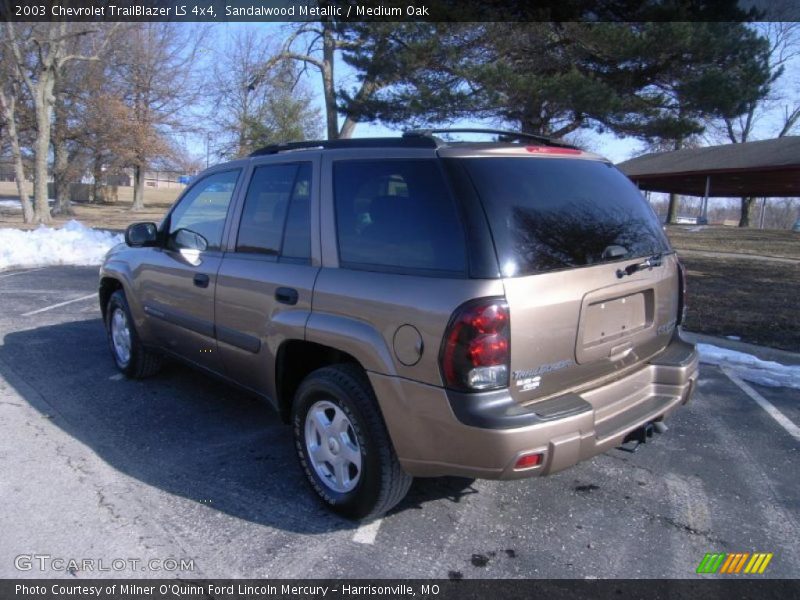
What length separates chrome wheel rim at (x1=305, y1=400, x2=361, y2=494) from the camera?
2994mm

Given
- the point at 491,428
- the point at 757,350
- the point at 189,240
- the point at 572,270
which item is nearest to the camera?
the point at 491,428

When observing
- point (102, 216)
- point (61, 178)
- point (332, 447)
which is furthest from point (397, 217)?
point (61, 178)

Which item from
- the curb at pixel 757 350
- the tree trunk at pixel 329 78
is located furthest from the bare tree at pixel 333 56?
the curb at pixel 757 350

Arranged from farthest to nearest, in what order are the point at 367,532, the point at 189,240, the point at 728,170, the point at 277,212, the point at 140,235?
the point at 728,170
the point at 140,235
the point at 189,240
the point at 277,212
the point at 367,532

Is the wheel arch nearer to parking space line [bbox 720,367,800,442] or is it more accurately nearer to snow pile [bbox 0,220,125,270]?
parking space line [bbox 720,367,800,442]

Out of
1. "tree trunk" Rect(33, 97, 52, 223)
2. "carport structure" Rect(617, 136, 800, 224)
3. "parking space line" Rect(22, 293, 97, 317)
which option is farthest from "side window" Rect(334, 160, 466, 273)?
"tree trunk" Rect(33, 97, 52, 223)

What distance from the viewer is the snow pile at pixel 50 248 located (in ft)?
38.2

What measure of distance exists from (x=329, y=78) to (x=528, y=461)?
21765 mm

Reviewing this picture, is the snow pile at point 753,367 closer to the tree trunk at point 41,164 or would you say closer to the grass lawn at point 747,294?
the grass lawn at point 747,294

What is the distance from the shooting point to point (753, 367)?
5766 millimetres

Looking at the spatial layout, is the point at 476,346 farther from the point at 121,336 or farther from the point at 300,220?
the point at 121,336

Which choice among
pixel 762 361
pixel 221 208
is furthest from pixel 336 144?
pixel 762 361

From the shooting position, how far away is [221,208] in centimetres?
403

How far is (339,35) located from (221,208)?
54.4 feet
